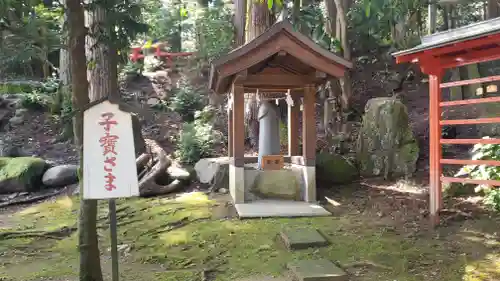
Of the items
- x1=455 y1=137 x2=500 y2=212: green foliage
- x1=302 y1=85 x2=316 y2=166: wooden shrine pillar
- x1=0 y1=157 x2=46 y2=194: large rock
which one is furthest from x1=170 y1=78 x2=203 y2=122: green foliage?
x1=455 y1=137 x2=500 y2=212: green foliage

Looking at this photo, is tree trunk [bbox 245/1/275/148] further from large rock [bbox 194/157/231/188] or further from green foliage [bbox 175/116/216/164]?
large rock [bbox 194/157/231/188]

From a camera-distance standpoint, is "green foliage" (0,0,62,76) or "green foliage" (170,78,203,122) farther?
"green foliage" (170,78,203,122)

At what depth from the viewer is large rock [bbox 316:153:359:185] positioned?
31.6ft

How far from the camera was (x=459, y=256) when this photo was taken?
5.23 metres

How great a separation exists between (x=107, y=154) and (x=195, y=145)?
8.17m

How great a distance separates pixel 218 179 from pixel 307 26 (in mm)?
6109

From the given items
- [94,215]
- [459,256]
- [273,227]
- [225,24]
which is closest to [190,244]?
[273,227]

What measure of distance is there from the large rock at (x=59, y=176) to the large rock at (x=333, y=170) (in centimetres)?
617

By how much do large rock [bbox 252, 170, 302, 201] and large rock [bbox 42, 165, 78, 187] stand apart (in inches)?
203

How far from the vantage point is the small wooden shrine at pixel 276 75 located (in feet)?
25.2

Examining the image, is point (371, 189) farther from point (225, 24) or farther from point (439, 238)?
point (225, 24)

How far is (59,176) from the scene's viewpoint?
10648 mm

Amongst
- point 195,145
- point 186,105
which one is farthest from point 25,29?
point 186,105

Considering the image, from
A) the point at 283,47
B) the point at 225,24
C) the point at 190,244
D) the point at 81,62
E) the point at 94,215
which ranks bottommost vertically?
the point at 190,244
